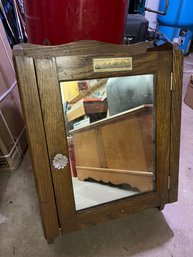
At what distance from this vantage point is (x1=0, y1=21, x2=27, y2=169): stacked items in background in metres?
1.31

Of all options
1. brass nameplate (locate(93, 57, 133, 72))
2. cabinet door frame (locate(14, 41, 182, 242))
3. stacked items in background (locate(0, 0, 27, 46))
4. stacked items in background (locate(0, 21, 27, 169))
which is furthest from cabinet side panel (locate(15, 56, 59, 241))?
stacked items in background (locate(0, 0, 27, 46))

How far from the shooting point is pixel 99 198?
851 millimetres

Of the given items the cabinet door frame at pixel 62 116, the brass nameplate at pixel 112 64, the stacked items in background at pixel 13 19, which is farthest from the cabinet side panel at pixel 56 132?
the stacked items in background at pixel 13 19

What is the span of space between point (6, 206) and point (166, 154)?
0.87 meters

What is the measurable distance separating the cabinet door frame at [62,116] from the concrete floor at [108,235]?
0.57 feet

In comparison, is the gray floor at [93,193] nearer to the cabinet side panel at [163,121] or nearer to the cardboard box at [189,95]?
the cabinet side panel at [163,121]

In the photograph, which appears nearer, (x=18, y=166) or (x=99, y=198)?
(x=99, y=198)

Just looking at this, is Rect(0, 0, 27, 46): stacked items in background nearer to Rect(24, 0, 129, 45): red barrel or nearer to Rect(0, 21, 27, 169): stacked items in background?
Rect(0, 21, 27, 169): stacked items in background

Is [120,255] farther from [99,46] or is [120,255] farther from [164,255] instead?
[99,46]

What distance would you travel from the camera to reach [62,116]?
2.23 ft

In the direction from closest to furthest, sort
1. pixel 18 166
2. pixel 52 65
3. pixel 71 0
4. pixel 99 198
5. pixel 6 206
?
pixel 52 65 → pixel 71 0 → pixel 99 198 → pixel 6 206 → pixel 18 166

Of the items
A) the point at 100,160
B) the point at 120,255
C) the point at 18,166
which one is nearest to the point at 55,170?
the point at 100,160

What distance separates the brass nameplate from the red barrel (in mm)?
219

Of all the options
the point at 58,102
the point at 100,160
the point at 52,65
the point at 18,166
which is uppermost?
the point at 52,65
